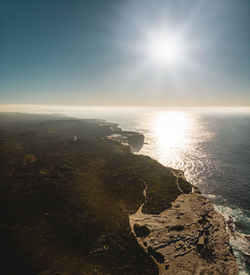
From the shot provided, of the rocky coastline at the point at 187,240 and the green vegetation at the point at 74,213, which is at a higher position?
the green vegetation at the point at 74,213

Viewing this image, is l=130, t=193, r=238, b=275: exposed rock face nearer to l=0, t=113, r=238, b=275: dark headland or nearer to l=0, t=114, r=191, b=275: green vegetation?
l=0, t=113, r=238, b=275: dark headland

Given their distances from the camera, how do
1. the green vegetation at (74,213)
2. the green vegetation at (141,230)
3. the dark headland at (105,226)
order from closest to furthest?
the green vegetation at (74,213) → the dark headland at (105,226) → the green vegetation at (141,230)

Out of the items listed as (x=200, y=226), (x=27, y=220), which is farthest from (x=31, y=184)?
(x=200, y=226)

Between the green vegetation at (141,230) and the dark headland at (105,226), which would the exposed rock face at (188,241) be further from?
the green vegetation at (141,230)

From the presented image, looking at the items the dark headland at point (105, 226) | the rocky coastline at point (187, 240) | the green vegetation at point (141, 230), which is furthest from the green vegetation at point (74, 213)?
the rocky coastline at point (187, 240)

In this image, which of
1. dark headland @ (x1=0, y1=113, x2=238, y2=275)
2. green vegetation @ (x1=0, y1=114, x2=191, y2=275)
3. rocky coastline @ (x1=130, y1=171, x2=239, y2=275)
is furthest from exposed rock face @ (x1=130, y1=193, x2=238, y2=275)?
green vegetation @ (x1=0, y1=114, x2=191, y2=275)

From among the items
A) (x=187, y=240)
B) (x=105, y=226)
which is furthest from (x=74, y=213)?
(x=187, y=240)
